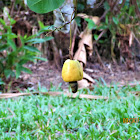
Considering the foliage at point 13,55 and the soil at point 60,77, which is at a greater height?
the foliage at point 13,55

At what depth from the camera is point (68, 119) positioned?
7.07ft

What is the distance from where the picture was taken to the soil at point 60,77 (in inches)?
143

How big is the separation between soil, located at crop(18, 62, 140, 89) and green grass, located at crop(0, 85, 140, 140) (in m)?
0.92

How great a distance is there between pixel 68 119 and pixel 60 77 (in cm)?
165

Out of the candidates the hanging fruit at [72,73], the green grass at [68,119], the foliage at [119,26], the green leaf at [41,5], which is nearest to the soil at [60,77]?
the foliage at [119,26]

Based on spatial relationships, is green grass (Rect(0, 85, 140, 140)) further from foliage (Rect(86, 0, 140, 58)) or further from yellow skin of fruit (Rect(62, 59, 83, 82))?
foliage (Rect(86, 0, 140, 58))

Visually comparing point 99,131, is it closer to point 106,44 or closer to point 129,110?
point 129,110

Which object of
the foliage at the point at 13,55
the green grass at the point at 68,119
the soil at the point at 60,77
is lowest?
the green grass at the point at 68,119

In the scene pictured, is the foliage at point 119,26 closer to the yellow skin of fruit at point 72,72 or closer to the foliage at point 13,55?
the foliage at point 13,55

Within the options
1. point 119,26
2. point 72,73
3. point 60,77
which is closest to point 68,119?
point 72,73

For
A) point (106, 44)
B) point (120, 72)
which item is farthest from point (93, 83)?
point (106, 44)

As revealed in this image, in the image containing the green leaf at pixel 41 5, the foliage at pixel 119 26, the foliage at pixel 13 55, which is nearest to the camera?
the green leaf at pixel 41 5

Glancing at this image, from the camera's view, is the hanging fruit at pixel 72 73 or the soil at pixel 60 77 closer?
the hanging fruit at pixel 72 73

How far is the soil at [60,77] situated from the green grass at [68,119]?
36.3 inches
